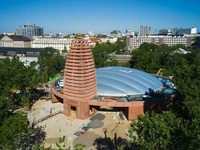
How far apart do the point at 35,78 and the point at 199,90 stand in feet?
135

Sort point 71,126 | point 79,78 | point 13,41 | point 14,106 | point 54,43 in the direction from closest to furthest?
1. point 71,126
2. point 79,78
3. point 14,106
4. point 54,43
5. point 13,41

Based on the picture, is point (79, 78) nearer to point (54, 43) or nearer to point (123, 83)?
point (123, 83)

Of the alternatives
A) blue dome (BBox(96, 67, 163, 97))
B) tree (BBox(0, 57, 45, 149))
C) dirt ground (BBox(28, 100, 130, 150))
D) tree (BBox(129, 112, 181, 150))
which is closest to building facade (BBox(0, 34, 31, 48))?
tree (BBox(0, 57, 45, 149))

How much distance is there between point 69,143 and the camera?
37719 millimetres

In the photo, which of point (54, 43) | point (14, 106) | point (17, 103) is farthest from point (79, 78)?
point (54, 43)

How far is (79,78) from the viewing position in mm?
46875

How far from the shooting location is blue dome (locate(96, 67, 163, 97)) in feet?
167

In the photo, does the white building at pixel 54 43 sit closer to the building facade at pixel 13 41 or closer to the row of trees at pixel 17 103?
the building facade at pixel 13 41

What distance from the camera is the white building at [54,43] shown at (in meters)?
178

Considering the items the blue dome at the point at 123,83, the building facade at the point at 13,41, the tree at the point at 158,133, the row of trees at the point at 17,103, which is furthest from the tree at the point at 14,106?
the building facade at the point at 13,41

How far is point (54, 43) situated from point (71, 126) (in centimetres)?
14741

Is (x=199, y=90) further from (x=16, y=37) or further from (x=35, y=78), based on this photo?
(x=16, y=37)

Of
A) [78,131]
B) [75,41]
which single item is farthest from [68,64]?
[78,131]

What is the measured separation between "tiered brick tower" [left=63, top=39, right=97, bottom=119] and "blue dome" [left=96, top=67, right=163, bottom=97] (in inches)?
190
